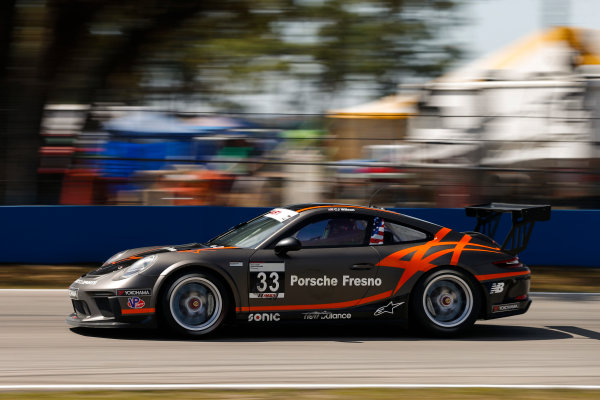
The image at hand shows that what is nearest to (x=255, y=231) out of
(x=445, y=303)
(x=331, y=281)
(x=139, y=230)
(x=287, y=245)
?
(x=287, y=245)

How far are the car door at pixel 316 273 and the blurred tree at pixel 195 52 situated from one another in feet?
23.8

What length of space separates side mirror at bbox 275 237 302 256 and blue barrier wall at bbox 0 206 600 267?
19.5 feet

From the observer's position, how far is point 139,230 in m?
13.1

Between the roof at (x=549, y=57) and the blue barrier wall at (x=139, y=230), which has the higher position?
the roof at (x=549, y=57)

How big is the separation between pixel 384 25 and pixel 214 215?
598 cm

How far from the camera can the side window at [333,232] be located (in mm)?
7391

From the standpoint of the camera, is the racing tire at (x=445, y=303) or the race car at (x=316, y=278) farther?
the racing tire at (x=445, y=303)

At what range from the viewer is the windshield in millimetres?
7391

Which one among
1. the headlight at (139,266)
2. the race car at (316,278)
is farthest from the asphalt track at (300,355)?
the headlight at (139,266)

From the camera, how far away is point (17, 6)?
14.5m

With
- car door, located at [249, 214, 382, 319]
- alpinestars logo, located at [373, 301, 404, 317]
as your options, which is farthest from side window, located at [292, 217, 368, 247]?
alpinestars logo, located at [373, 301, 404, 317]

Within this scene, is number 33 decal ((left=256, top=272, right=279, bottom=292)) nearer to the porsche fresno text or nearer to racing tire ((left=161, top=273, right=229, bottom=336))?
the porsche fresno text

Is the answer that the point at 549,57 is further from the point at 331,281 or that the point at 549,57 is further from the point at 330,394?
the point at 330,394

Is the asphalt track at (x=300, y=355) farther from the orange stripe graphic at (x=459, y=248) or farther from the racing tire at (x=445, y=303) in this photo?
the orange stripe graphic at (x=459, y=248)
